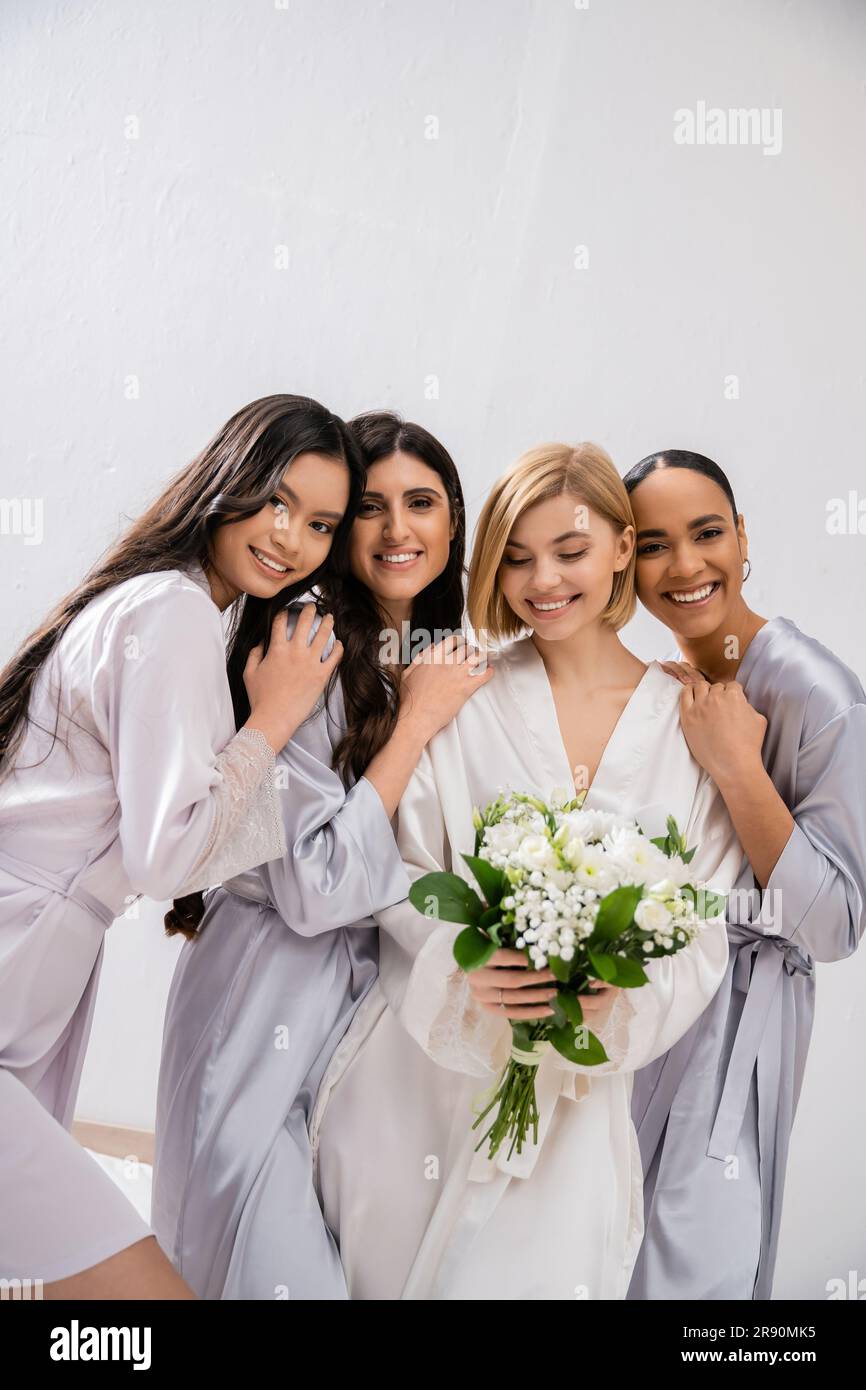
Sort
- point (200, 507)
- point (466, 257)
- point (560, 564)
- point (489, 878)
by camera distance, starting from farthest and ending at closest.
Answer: point (466, 257) → point (560, 564) → point (200, 507) → point (489, 878)

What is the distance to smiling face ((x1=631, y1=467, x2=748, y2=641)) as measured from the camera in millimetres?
3129

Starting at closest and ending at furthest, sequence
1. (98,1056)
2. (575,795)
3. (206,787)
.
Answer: (206,787) < (575,795) < (98,1056)

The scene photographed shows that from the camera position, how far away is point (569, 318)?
522 cm

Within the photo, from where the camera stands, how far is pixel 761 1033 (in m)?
3.02

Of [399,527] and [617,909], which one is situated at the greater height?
[399,527]

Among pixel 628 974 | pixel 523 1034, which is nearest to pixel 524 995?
pixel 523 1034

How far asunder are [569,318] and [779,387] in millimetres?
940

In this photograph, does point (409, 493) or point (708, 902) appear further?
point (409, 493)

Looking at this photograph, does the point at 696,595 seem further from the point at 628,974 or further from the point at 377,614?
the point at 628,974

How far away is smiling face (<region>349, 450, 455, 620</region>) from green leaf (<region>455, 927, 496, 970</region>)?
3.57ft

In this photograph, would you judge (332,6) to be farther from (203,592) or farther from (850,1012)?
(850,1012)

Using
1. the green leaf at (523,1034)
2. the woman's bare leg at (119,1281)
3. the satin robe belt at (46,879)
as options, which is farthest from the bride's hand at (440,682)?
the woman's bare leg at (119,1281)

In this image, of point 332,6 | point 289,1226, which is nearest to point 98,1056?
point 289,1226

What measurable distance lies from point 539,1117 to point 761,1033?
70 cm
